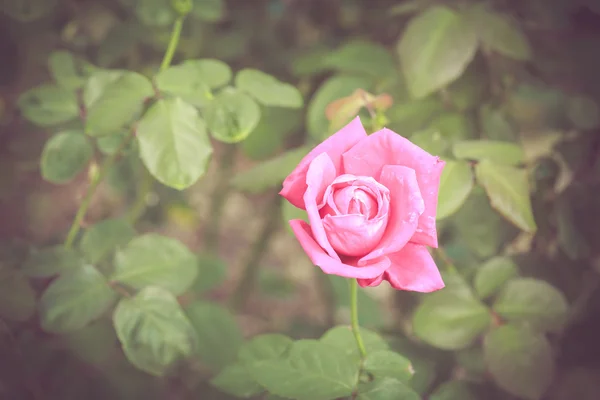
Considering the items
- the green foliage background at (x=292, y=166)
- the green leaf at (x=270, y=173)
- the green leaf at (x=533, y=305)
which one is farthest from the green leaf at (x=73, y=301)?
the green leaf at (x=533, y=305)

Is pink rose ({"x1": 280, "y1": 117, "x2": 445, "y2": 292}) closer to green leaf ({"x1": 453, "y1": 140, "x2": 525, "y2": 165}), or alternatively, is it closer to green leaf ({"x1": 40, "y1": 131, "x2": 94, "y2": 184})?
green leaf ({"x1": 453, "y1": 140, "x2": 525, "y2": 165})

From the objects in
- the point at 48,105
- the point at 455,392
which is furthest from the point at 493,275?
the point at 48,105

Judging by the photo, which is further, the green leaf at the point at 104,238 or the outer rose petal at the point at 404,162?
the green leaf at the point at 104,238

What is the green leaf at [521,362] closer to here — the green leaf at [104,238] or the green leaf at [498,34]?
the green leaf at [498,34]

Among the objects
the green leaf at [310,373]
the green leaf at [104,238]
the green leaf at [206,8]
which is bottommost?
the green leaf at [104,238]

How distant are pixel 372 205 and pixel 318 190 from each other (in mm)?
59

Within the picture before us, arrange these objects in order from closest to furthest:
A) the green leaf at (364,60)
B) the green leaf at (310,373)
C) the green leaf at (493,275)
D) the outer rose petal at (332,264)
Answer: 1. the outer rose petal at (332,264)
2. the green leaf at (310,373)
3. the green leaf at (493,275)
4. the green leaf at (364,60)

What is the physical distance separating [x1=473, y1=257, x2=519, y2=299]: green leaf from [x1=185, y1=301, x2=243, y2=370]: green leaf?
1.62 feet

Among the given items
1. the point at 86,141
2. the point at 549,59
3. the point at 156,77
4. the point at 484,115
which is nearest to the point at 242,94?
the point at 156,77

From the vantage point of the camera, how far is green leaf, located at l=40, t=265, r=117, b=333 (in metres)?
0.66

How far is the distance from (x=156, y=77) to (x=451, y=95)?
54cm

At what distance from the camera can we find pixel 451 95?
93 centimetres

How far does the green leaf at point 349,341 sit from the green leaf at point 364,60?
484 mm

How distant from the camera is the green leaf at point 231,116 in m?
0.65
